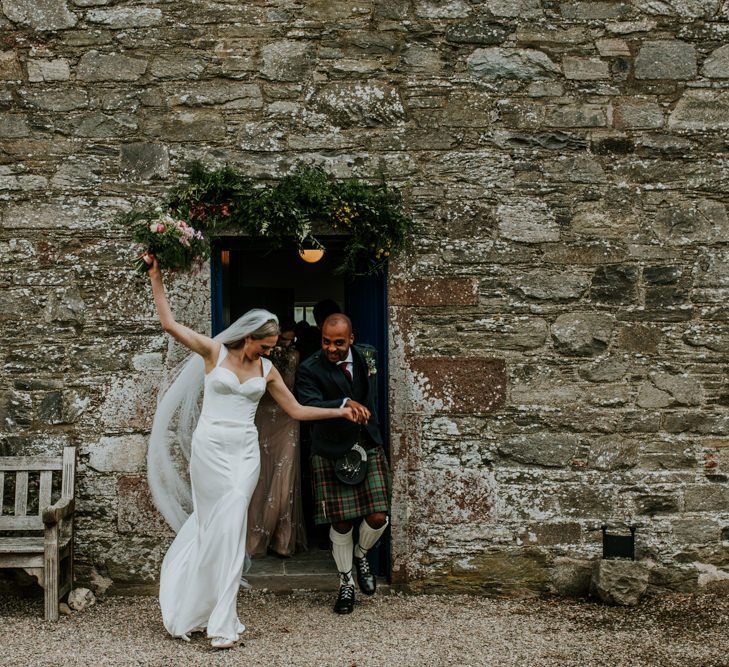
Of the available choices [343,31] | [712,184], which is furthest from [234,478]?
[712,184]

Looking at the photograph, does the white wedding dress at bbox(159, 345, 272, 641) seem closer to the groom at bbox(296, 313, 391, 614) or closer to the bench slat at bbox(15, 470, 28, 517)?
the groom at bbox(296, 313, 391, 614)

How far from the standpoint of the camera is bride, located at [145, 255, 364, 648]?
4633mm

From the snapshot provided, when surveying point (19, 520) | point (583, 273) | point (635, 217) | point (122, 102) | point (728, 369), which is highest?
point (122, 102)

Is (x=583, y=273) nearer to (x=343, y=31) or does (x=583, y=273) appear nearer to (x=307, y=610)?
(x=343, y=31)

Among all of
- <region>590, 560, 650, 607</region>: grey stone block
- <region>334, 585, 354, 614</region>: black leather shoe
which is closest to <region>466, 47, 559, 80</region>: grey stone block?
<region>590, 560, 650, 607</region>: grey stone block

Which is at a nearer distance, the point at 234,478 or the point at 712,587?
the point at 234,478

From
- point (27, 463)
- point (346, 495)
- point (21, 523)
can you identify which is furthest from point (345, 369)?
point (21, 523)

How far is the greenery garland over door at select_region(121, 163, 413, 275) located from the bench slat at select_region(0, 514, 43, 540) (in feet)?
5.64

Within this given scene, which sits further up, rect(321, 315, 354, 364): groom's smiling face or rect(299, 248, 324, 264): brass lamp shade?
rect(299, 248, 324, 264): brass lamp shade

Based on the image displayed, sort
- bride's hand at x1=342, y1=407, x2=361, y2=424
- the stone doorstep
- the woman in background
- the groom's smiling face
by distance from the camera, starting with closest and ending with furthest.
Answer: bride's hand at x1=342, y1=407, x2=361, y2=424 → the groom's smiling face → the stone doorstep → the woman in background

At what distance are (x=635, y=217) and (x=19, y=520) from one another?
4288 millimetres

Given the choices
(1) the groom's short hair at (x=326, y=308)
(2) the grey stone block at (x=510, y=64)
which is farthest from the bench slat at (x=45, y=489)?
(2) the grey stone block at (x=510, y=64)

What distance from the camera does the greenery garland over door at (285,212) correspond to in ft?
17.3

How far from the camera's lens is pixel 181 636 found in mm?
4656
